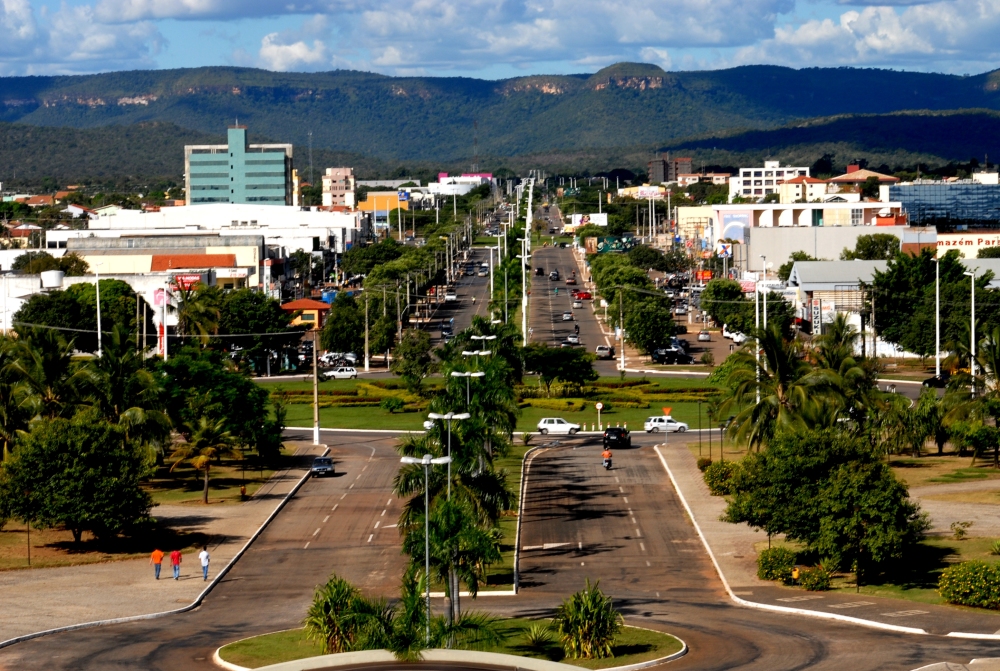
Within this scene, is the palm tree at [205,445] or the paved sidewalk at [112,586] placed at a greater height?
the palm tree at [205,445]

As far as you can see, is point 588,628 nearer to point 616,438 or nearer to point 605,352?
point 616,438

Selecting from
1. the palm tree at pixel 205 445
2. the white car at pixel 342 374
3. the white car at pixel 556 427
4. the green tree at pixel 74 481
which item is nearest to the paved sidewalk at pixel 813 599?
the palm tree at pixel 205 445

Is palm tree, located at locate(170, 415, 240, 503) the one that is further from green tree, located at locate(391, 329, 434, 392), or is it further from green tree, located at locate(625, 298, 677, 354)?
green tree, located at locate(625, 298, 677, 354)

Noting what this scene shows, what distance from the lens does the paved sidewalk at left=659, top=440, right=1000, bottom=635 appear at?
50.8 meters

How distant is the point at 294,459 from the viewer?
89812 millimetres

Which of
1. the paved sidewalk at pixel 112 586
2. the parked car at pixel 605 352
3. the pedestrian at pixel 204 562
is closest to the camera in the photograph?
the paved sidewalk at pixel 112 586

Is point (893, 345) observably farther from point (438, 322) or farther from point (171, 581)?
point (171, 581)

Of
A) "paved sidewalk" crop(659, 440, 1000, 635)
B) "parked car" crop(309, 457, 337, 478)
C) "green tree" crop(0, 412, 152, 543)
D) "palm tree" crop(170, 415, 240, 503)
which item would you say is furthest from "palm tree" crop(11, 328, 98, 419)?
"paved sidewalk" crop(659, 440, 1000, 635)

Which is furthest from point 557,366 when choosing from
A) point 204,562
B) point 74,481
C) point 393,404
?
point 204,562

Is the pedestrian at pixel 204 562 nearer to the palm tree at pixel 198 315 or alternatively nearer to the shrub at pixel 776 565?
the shrub at pixel 776 565

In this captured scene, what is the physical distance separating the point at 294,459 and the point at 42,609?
35522mm

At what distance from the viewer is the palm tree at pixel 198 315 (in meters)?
125

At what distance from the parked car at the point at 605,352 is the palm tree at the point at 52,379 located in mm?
67050

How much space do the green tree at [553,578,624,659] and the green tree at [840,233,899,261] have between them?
143505mm
